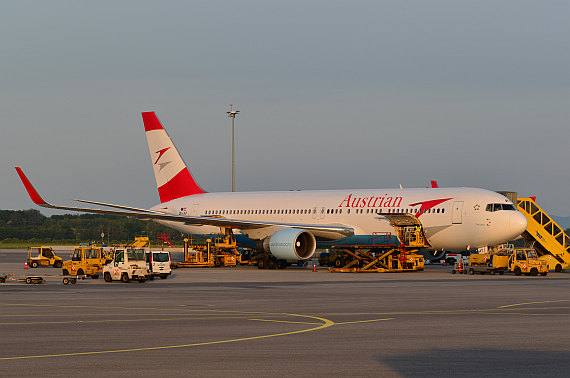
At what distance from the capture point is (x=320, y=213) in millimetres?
56625

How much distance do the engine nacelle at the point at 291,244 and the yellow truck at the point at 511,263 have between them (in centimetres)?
1014

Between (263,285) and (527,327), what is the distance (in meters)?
19.2

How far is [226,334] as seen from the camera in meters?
18.4

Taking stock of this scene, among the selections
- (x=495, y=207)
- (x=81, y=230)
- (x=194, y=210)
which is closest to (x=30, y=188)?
(x=194, y=210)

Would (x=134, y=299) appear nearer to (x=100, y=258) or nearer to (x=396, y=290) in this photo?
(x=396, y=290)

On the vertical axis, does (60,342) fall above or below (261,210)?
below

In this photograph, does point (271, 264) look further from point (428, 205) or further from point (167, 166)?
point (167, 166)

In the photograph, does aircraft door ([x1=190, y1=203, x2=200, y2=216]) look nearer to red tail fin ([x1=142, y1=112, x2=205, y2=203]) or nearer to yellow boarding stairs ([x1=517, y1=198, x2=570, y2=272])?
red tail fin ([x1=142, y1=112, x2=205, y2=203])

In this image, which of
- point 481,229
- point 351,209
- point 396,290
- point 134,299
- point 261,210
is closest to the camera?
point 134,299

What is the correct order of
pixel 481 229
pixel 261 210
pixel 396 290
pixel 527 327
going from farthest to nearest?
Result: 1. pixel 261 210
2. pixel 481 229
3. pixel 396 290
4. pixel 527 327

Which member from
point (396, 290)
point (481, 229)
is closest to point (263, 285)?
point (396, 290)

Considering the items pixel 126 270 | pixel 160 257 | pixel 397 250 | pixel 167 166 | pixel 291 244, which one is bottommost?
pixel 126 270

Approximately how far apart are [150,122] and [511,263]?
31669 mm

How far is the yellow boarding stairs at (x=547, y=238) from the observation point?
52281 mm
